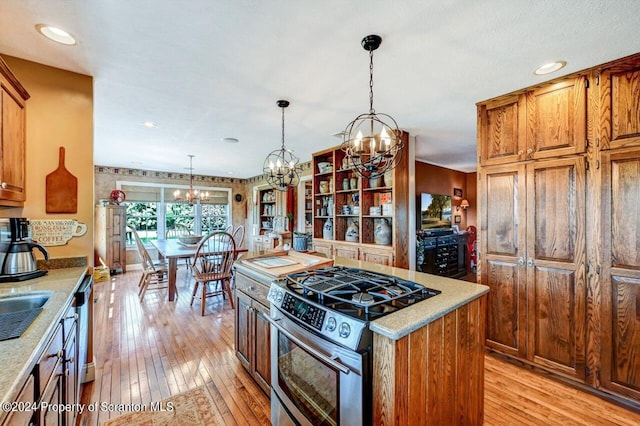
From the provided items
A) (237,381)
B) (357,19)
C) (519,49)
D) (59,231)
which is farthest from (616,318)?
(59,231)

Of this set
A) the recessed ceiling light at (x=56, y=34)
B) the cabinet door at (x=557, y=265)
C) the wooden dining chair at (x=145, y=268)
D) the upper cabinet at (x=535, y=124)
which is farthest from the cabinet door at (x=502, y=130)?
the wooden dining chair at (x=145, y=268)

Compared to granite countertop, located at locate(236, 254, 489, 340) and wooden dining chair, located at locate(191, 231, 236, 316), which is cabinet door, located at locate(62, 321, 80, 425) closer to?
granite countertop, located at locate(236, 254, 489, 340)

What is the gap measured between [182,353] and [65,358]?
56.9 inches

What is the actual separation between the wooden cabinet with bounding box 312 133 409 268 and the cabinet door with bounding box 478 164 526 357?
1.09 m

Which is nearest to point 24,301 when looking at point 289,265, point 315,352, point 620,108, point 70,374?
point 70,374

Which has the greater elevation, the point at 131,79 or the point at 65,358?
the point at 131,79

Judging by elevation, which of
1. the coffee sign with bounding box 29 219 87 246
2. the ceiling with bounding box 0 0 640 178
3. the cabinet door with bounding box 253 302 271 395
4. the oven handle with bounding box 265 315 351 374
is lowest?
the cabinet door with bounding box 253 302 271 395

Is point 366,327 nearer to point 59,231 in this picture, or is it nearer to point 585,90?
point 59,231

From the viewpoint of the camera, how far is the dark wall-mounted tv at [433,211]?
552 centimetres

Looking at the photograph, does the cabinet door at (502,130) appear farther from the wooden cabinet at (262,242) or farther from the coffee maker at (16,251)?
the wooden cabinet at (262,242)

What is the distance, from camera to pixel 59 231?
6.86ft

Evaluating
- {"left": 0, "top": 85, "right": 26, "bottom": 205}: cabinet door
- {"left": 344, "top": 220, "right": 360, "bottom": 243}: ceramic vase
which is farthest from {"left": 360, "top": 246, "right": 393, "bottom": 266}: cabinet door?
{"left": 0, "top": 85, "right": 26, "bottom": 205}: cabinet door

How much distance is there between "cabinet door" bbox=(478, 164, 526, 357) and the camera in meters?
2.43

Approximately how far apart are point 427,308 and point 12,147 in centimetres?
268
